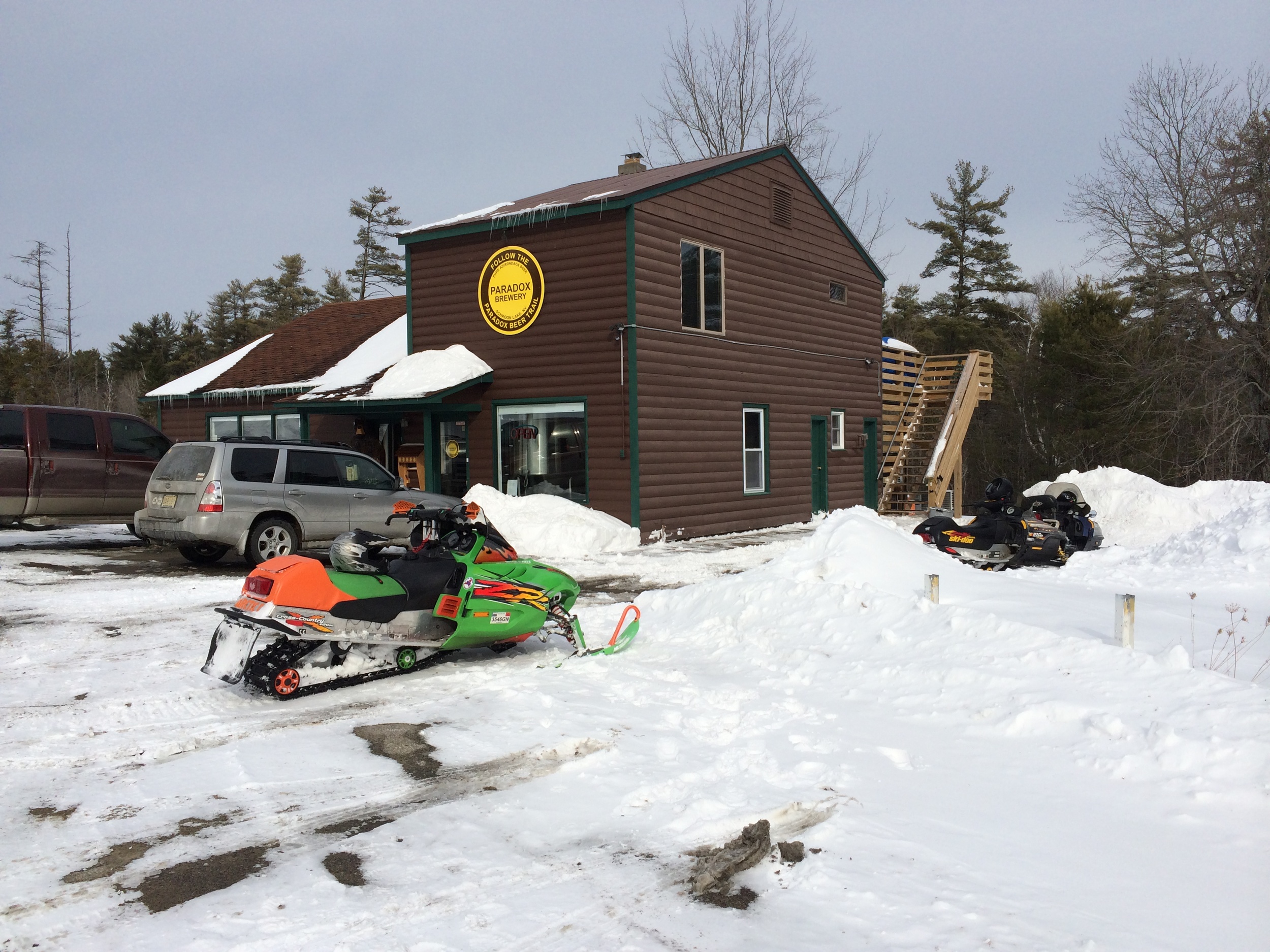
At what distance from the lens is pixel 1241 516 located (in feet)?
38.7

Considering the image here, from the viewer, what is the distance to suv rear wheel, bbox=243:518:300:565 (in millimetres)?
11742

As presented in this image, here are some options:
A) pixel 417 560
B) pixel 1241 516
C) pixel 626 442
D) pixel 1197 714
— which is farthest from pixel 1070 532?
pixel 417 560

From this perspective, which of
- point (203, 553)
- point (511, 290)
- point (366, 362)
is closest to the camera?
point (203, 553)

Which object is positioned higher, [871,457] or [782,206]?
[782,206]

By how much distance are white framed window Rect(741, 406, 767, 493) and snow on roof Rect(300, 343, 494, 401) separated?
16.9ft

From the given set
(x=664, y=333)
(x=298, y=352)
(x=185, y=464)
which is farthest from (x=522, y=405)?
(x=298, y=352)

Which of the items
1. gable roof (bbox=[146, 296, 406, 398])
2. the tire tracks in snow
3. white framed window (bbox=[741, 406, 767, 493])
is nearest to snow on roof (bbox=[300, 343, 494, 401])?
gable roof (bbox=[146, 296, 406, 398])

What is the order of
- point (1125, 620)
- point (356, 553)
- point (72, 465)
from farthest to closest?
point (72, 465), point (356, 553), point (1125, 620)

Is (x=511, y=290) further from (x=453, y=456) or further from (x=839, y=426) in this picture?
(x=839, y=426)

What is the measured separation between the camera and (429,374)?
16.4 metres

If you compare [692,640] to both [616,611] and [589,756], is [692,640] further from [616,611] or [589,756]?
[589,756]

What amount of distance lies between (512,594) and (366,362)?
48.6ft

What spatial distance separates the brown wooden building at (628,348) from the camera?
1566 cm

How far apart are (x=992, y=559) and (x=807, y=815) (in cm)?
879
